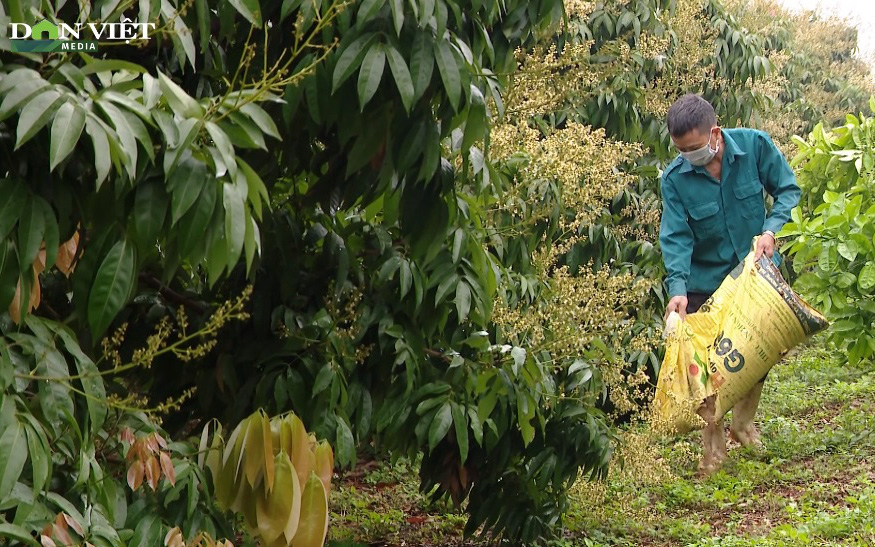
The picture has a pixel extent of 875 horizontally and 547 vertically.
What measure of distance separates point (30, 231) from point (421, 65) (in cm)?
94

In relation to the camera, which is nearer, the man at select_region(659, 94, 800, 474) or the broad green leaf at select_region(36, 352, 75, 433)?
the broad green leaf at select_region(36, 352, 75, 433)

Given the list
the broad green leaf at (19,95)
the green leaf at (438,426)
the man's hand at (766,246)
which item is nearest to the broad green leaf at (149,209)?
the broad green leaf at (19,95)

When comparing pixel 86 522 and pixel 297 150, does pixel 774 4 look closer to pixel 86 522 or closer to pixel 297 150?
pixel 297 150

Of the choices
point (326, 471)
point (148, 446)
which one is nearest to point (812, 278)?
point (326, 471)


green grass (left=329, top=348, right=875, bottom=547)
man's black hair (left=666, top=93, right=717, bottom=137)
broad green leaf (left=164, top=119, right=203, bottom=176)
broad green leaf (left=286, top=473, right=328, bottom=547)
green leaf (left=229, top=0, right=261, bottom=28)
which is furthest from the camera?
man's black hair (left=666, top=93, right=717, bottom=137)

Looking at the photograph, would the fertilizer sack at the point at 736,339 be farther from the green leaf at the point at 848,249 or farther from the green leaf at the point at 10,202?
the green leaf at the point at 10,202

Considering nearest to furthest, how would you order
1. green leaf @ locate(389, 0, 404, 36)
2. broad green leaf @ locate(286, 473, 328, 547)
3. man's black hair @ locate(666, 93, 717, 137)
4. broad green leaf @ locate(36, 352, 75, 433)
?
broad green leaf @ locate(36, 352, 75, 433)
green leaf @ locate(389, 0, 404, 36)
broad green leaf @ locate(286, 473, 328, 547)
man's black hair @ locate(666, 93, 717, 137)

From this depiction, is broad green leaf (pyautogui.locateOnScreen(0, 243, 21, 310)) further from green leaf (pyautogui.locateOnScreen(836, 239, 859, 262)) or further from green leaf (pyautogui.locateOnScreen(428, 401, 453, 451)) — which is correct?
green leaf (pyautogui.locateOnScreen(836, 239, 859, 262))

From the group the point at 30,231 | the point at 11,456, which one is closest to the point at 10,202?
the point at 30,231

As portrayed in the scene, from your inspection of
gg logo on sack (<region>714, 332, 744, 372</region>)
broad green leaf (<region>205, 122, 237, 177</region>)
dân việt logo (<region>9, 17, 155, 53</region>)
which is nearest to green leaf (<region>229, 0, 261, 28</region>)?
dân việt logo (<region>9, 17, 155, 53</region>)

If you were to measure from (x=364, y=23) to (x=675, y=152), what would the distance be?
4.62 m

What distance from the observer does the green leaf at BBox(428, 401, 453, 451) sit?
3293 mm

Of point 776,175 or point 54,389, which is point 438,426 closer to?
point 54,389

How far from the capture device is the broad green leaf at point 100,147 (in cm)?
176
